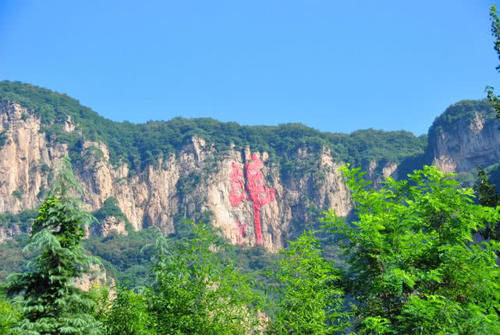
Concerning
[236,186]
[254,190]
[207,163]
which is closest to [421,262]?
[236,186]

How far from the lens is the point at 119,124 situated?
555 ft

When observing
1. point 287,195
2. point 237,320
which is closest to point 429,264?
point 237,320

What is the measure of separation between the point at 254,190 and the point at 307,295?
413 ft

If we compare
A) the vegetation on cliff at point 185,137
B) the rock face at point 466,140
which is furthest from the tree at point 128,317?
the vegetation on cliff at point 185,137

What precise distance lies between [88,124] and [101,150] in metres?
16.0

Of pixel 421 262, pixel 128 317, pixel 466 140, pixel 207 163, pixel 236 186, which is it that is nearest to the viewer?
pixel 421 262

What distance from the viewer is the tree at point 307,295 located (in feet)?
36.0

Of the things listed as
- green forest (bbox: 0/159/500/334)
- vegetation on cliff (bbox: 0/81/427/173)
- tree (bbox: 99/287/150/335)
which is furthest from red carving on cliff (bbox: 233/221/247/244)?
tree (bbox: 99/287/150/335)

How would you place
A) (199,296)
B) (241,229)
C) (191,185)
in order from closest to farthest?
(199,296) < (241,229) < (191,185)

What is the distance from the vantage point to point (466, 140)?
122 metres

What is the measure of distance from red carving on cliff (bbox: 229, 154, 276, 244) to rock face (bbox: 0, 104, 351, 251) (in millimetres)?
269

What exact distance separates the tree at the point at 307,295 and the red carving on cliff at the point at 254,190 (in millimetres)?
118747

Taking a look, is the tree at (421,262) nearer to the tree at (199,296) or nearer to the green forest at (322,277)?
the green forest at (322,277)

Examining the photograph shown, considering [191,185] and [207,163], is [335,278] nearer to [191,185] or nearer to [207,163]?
[191,185]
